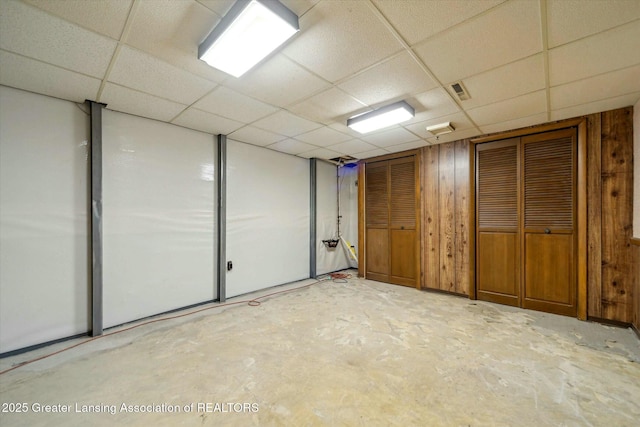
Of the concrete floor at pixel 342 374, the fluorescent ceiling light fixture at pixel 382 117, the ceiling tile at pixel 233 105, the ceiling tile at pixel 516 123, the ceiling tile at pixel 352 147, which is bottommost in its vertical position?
the concrete floor at pixel 342 374

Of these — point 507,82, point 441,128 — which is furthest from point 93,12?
point 441,128

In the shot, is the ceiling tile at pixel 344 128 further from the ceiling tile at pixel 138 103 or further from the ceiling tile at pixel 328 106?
the ceiling tile at pixel 138 103

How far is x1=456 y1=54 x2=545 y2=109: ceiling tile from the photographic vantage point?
2.13 metres

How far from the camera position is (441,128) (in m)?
3.54

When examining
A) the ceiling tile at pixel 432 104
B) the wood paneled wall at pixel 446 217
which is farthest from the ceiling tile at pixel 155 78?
Answer: the wood paneled wall at pixel 446 217

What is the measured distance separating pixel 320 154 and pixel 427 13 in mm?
3539

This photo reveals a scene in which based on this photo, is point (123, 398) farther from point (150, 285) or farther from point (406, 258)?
point (406, 258)

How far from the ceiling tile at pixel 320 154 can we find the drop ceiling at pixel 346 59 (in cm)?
150

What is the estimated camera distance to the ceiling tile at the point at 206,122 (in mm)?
3119

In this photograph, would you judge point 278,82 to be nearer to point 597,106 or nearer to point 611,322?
point 597,106

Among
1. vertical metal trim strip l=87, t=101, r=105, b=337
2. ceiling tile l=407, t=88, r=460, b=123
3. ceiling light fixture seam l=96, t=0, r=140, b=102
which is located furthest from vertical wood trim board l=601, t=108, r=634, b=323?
vertical metal trim strip l=87, t=101, r=105, b=337

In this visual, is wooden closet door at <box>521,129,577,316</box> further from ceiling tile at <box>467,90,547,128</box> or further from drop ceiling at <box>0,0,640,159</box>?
ceiling tile at <box>467,90,547,128</box>

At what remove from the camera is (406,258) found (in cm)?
486

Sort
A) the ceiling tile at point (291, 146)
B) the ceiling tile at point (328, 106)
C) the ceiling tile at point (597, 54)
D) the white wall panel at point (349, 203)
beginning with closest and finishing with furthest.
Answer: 1. the ceiling tile at point (597, 54)
2. the ceiling tile at point (328, 106)
3. the ceiling tile at point (291, 146)
4. the white wall panel at point (349, 203)
